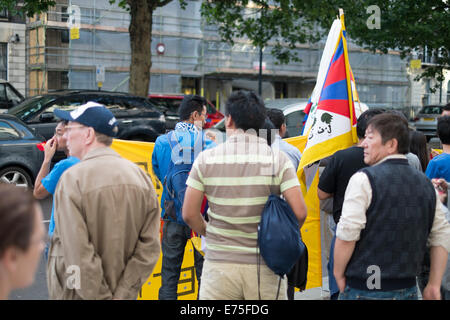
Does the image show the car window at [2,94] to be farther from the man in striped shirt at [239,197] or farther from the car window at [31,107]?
the man in striped shirt at [239,197]

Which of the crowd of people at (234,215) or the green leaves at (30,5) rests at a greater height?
the green leaves at (30,5)

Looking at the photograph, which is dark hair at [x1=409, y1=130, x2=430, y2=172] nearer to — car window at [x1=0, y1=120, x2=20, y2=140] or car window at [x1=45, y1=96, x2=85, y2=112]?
car window at [x1=0, y1=120, x2=20, y2=140]

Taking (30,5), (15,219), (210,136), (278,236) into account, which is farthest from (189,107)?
(30,5)

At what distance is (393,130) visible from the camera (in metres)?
3.08

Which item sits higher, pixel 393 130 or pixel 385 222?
pixel 393 130

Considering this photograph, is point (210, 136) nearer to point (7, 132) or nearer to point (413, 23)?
point (7, 132)

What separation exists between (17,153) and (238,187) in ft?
24.8

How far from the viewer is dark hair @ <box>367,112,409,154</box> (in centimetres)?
307

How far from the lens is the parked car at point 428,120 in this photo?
26.0m

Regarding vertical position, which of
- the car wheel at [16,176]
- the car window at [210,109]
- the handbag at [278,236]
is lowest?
the car wheel at [16,176]

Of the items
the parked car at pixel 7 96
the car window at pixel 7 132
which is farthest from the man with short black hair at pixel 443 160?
the parked car at pixel 7 96

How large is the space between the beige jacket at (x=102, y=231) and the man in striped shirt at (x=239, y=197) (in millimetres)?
311

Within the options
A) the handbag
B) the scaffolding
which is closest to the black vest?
the handbag

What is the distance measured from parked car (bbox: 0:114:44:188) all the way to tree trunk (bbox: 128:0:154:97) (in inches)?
290
